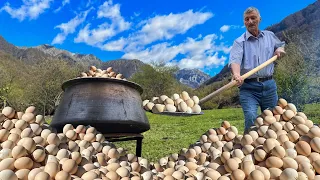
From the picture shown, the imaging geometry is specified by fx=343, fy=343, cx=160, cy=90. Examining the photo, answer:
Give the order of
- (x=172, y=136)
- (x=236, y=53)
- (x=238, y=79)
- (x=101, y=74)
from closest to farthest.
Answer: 1. (x=238, y=79)
2. (x=101, y=74)
3. (x=236, y=53)
4. (x=172, y=136)

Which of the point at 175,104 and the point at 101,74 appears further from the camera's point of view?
the point at 101,74

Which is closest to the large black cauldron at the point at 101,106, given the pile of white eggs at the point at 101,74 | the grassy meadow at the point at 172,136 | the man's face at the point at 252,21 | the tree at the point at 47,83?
the pile of white eggs at the point at 101,74

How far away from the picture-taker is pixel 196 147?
2725 mm

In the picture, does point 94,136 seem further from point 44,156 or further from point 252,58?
point 252,58

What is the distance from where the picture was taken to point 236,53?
4336mm

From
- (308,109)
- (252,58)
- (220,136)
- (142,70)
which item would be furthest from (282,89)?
(142,70)

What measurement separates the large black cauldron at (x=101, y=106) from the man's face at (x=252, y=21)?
1683mm

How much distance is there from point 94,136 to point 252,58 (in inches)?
101

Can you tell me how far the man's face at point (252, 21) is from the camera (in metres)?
4.30

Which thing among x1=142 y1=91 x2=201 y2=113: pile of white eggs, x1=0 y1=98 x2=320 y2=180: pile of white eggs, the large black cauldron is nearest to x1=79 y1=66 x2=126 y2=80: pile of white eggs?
the large black cauldron

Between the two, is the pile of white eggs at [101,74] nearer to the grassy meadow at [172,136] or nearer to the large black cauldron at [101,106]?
the large black cauldron at [101,106]

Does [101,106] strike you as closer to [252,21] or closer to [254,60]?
[254,60]

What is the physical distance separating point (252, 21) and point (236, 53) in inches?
17.6

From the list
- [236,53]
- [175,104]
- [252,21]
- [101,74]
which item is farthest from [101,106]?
[252,21]
